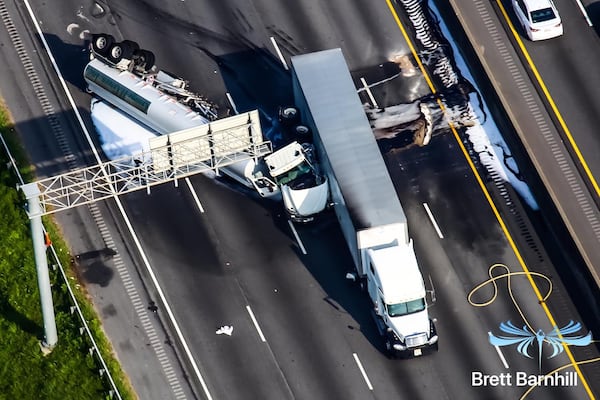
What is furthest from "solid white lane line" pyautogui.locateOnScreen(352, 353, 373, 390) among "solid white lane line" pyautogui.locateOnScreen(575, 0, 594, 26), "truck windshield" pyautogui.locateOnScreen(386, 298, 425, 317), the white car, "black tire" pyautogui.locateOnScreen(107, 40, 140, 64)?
"solid white lane line" pyautogui.locateOnScreen(575, 0, 594, 26)

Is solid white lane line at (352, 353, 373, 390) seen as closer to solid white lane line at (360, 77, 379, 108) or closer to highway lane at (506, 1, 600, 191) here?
solid white lane line at (360, 77, 379, 108)

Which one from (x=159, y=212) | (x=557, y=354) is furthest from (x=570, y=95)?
(x=159, y=212)

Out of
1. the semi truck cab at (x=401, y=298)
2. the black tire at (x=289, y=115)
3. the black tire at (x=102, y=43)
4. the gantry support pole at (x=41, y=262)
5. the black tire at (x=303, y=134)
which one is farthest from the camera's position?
the black tire at (x=102, y=43)

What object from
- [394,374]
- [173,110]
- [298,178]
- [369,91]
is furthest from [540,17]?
[394,374]

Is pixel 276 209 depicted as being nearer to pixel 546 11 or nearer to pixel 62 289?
pixel 62 289

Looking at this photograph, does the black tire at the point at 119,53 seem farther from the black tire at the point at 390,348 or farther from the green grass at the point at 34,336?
the black tire at the point at 390,348

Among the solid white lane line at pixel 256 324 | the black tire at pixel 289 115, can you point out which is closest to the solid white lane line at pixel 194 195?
the black tire at pixel 289 115

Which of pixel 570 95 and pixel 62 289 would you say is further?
pixel 570 95
